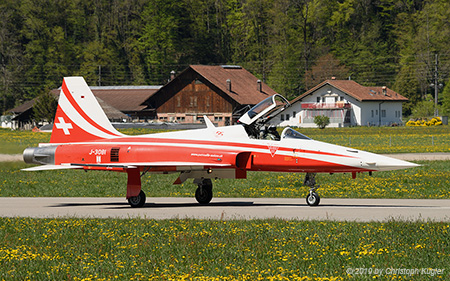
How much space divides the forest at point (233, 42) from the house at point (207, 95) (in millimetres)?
27577

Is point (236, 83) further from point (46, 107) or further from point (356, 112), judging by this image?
point (46, 107)

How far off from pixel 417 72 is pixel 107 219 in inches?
4930

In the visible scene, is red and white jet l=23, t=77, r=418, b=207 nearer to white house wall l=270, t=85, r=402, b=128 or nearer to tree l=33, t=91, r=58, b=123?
tree l=33, t=91, r=58, b=123

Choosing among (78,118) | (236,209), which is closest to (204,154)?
(236,209)

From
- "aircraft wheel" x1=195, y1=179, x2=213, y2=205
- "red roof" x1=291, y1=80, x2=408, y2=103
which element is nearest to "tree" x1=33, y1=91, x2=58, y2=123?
"red roof" x1=291, y1=80, x2=408, y2=103

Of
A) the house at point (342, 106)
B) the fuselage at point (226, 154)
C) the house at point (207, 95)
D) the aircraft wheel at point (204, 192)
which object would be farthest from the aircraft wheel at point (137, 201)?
the house at point (342, 106)

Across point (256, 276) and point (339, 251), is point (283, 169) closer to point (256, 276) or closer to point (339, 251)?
point (339, 251)

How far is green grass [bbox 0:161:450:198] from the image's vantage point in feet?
79.6

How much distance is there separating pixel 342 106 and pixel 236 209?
9489 centimetres

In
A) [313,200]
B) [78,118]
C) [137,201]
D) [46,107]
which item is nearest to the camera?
[313,200]

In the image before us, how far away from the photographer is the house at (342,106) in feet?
370

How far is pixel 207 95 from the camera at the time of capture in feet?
347

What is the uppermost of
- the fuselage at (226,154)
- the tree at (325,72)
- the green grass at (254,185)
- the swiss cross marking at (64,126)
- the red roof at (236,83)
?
the tree at (325,72)

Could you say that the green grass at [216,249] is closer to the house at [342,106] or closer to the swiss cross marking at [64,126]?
the swiss cross marking at [64,126]
